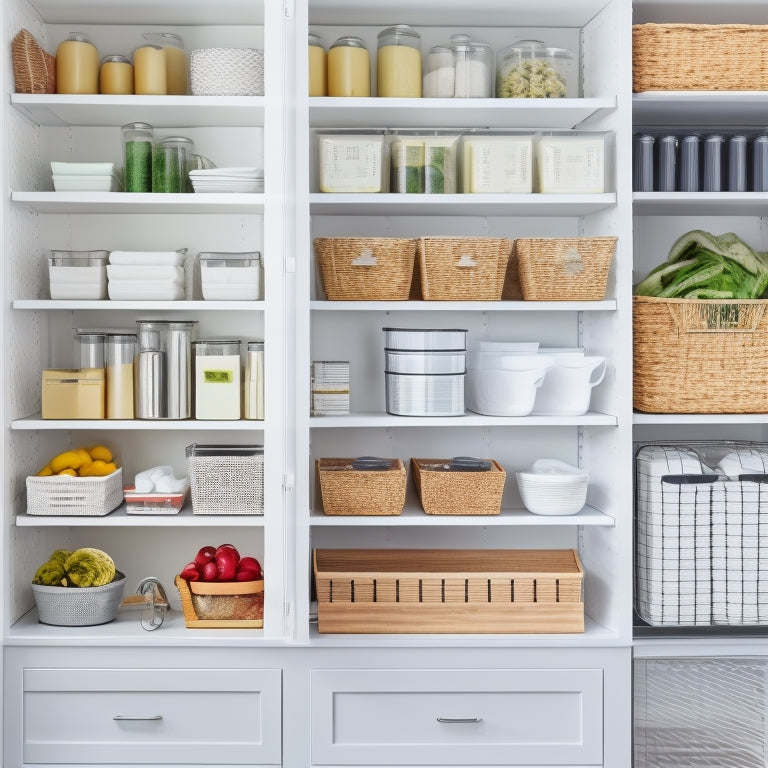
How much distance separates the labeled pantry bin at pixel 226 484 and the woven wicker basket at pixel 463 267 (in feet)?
2.31

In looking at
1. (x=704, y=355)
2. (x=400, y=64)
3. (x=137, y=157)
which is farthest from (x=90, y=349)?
(x=704, y=355)

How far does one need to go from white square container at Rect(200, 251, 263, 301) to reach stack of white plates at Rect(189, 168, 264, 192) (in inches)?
7.4

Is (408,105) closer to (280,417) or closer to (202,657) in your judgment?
(280,417)

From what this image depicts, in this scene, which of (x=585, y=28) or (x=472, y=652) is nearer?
(x=472, y=652)

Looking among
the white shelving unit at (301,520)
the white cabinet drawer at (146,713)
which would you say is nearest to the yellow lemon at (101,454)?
the white shelving unit at (301,520)

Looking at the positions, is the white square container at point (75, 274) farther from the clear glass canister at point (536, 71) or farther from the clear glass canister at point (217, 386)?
the clear glass canister at point (536, 71)

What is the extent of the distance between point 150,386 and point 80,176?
0.63m

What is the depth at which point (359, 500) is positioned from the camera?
243cm

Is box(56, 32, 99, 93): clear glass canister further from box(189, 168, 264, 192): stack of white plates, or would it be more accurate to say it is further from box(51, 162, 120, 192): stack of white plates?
box(189, 168, 264, 192): stack of white plates

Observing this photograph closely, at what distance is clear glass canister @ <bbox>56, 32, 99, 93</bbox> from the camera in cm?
248

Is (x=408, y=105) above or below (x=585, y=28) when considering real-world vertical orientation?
below

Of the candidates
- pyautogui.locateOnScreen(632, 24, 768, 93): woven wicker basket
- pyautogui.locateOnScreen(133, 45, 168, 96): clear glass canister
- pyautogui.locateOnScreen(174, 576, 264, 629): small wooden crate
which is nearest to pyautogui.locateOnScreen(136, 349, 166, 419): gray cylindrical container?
pyautogui.locateOnScreen(174, 576, 264, 629): small wooden crate

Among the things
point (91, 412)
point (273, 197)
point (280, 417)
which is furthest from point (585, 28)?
point (91, 412)

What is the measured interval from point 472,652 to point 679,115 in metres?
1.67
